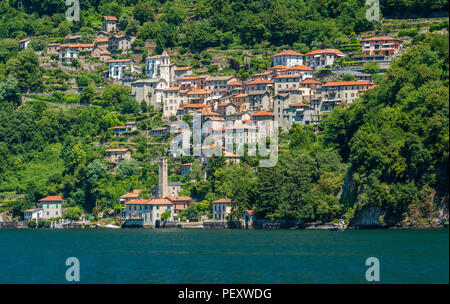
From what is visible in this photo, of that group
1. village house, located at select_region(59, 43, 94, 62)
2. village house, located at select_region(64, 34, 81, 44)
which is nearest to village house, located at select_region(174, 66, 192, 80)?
village house, located at select_region(59, 43, 94, 62)

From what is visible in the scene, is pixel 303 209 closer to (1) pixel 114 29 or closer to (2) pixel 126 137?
(2) pixel 126 137

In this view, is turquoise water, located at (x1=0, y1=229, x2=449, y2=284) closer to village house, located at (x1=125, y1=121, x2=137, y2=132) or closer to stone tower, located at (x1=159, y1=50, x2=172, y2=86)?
village house, located at (x1=125, y1=121, x2=137, y2=132)

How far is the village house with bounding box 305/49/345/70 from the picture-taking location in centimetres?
10175

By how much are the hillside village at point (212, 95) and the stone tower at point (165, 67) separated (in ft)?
0.41

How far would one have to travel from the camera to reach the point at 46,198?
9006 centimetres

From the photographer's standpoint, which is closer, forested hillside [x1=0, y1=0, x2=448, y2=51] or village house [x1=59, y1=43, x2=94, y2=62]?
forested hillside [x1=0, y1=0, x2=448, y2=51]

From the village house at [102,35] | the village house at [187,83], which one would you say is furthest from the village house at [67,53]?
the village house at [187,83]

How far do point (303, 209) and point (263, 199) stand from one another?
4415mm

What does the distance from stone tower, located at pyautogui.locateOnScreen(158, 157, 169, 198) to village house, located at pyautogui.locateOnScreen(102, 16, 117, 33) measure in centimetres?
4118

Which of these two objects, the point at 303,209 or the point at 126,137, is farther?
the point at 126,137

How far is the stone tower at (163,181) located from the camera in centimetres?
8775

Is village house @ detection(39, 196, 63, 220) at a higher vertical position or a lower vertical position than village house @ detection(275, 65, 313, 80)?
lower

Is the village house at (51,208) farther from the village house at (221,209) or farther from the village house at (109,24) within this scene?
the village house at (109,24)
